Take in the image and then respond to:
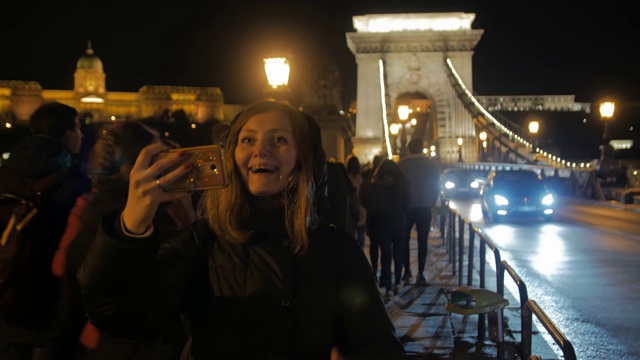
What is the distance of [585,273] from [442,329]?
160 inches

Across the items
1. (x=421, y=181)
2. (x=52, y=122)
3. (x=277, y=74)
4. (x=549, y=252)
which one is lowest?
(x=549, y=252)

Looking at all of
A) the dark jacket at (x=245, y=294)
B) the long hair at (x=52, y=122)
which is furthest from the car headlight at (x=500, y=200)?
the dark jacket at (x=245, y=294)

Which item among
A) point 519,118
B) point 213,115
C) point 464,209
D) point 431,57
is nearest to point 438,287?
point 464,209

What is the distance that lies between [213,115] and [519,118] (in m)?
43.4

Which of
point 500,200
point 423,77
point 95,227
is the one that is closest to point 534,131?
point 423,77

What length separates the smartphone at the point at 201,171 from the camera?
6.02 feet

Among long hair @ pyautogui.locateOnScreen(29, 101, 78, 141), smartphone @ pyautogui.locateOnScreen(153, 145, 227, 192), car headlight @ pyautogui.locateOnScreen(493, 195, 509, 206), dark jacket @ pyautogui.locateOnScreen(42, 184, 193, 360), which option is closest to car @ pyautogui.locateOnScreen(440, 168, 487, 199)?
car headlight @ pyautogui.locateOnScreen(493, 195, 509, 206)

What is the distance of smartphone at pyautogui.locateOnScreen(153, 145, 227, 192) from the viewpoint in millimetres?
1835

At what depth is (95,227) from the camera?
2617mm

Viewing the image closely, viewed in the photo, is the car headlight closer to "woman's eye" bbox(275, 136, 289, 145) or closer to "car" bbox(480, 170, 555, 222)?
"car" bbox(480, 170, 555, 222)

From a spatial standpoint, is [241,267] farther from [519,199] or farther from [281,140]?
[519,199]

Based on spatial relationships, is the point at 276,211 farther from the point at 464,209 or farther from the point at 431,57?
the point at 431,57

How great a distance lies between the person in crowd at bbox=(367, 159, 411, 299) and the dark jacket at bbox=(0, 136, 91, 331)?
5.06 meters

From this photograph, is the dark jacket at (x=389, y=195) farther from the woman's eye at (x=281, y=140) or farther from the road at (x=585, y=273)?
the woman's eye at (x=281, y=140)
